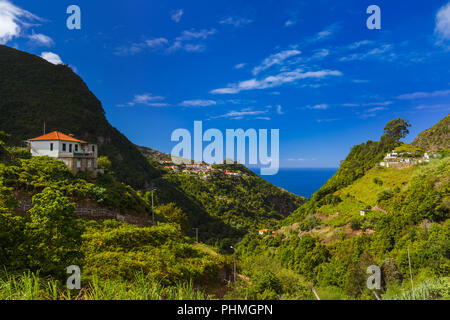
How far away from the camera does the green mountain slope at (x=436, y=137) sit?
5623cm

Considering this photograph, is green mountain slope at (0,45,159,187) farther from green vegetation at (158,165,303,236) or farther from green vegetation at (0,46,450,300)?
green vegetation at (158,165,303,236)

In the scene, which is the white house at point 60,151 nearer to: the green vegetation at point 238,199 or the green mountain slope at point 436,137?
the green vegetation at point 238,199

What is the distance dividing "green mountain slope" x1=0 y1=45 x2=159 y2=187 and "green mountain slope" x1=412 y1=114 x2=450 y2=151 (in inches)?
2979

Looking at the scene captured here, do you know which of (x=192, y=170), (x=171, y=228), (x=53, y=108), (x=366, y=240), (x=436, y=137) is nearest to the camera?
(x=171, y=228)

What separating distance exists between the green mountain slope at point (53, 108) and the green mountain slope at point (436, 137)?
75.7 metres

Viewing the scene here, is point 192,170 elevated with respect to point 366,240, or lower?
elevated

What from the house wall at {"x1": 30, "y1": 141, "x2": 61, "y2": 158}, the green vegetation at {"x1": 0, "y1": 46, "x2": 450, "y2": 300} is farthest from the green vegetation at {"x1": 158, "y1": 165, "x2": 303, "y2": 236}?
the house wall at {"x1": 30, "y1": 141, "x2": 61, "y2": 158}

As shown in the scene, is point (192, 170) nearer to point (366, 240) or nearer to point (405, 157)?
point (405, 157)

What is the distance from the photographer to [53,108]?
50.8 meters

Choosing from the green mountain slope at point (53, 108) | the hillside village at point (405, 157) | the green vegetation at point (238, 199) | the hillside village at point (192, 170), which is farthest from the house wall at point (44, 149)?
the hillside village at point (192, 170)

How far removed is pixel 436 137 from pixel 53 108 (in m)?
102

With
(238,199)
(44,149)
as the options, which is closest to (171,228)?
(44,149)

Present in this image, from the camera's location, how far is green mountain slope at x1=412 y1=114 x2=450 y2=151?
184ft
